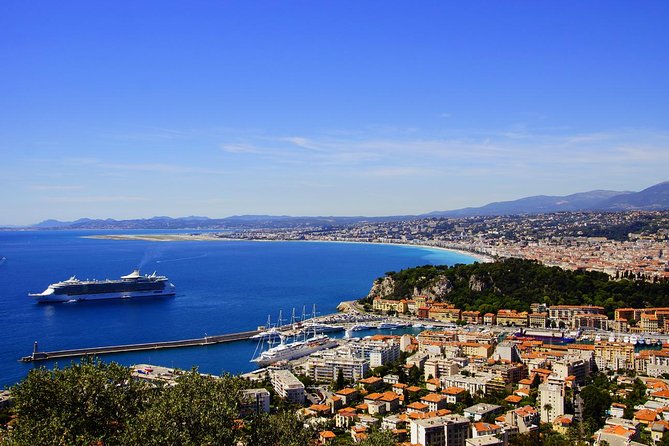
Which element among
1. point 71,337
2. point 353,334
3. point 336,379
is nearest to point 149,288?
point 71,337

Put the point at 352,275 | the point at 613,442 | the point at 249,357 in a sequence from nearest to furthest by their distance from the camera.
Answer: the point at 613,442, the point at 249,357, the point at 352,275

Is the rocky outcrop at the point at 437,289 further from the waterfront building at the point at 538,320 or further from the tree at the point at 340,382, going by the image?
the tree at the point at 340,382

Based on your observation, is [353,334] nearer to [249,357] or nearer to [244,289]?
[249,357]

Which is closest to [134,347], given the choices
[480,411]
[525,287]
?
[480,411]

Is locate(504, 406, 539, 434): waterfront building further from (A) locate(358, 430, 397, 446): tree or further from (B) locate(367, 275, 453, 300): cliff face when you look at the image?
(B) locate(367, 275, 453, 300): cliff face

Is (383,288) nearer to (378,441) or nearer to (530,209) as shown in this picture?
(378,441)

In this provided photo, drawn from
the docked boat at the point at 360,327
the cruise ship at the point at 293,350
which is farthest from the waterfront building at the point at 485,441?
the docked boat at the point at 360,327

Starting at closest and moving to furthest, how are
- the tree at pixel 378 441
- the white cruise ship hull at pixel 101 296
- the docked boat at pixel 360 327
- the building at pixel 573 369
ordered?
the tree at pixel 378 441, the building at pixel 573 369, the docked boat at pixel 360 327, the white cruise ship hull at pixel 101 296
